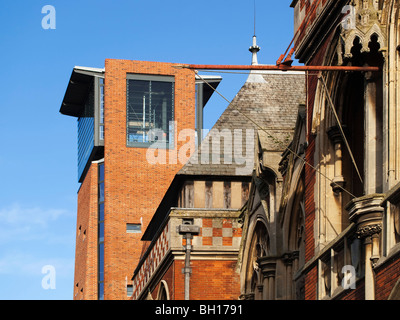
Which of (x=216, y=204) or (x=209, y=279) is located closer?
(x=209, y=279)

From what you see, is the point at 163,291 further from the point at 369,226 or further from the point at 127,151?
the point at 127,151

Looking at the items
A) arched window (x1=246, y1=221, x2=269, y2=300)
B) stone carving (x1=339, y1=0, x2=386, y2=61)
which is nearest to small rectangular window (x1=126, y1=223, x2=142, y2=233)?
arched window (x1=246, y1=221, x2=269, y2=300)

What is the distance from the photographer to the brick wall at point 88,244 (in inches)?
2682

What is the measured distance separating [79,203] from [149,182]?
967cm

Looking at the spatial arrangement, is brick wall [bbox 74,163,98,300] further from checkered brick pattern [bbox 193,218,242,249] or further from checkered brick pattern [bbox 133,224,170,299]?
checkered brick pattern [bbox 193,218,242,249]

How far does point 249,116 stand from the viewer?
34.2m

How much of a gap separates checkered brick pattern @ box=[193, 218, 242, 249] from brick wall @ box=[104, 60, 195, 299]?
34343 mm

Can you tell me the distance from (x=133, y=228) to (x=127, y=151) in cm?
489

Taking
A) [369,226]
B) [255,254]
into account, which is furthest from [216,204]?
[369,226]

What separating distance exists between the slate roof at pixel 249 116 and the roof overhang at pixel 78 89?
35743 mm

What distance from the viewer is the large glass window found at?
2724 inches

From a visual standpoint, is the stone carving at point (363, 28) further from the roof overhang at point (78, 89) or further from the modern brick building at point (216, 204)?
the roof overhang at point (78, 89)
